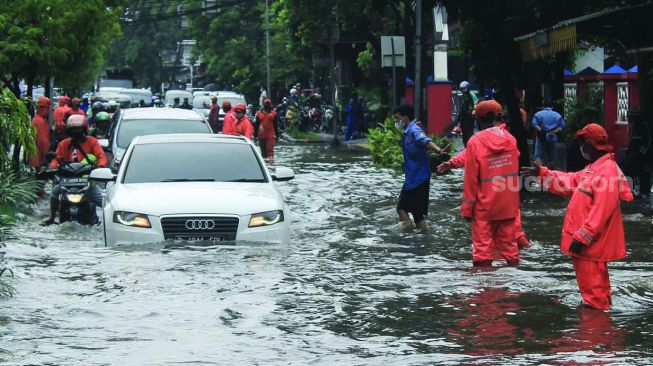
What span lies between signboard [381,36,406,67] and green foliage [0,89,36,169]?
2009cm

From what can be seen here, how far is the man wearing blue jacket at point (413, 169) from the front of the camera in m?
17.3

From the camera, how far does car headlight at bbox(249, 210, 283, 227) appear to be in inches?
535

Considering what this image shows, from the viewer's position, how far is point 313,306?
10.8 m

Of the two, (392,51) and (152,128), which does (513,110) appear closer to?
(152,128)

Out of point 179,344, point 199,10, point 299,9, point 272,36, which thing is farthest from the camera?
point 199,10

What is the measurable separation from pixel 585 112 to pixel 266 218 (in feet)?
43.0

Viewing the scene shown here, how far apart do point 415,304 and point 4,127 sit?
352 centimetres

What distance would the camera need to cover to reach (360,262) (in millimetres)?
13914

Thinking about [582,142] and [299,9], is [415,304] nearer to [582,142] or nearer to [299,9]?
[582,142]

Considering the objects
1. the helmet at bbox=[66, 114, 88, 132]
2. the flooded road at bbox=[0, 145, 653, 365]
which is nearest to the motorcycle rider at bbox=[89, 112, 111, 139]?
the helmet at bbox=[66, 114, 88, 132]

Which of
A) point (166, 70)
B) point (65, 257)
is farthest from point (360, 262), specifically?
point (166, 70)

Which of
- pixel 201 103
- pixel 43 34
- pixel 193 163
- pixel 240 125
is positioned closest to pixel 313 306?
pixel 193 163

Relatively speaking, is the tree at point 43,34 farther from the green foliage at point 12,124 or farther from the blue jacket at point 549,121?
the green foliage at point 12,124

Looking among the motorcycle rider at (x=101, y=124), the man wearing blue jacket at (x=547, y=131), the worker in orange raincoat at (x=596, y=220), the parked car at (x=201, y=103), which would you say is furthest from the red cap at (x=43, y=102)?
the parked car at (x=201, y=103)
